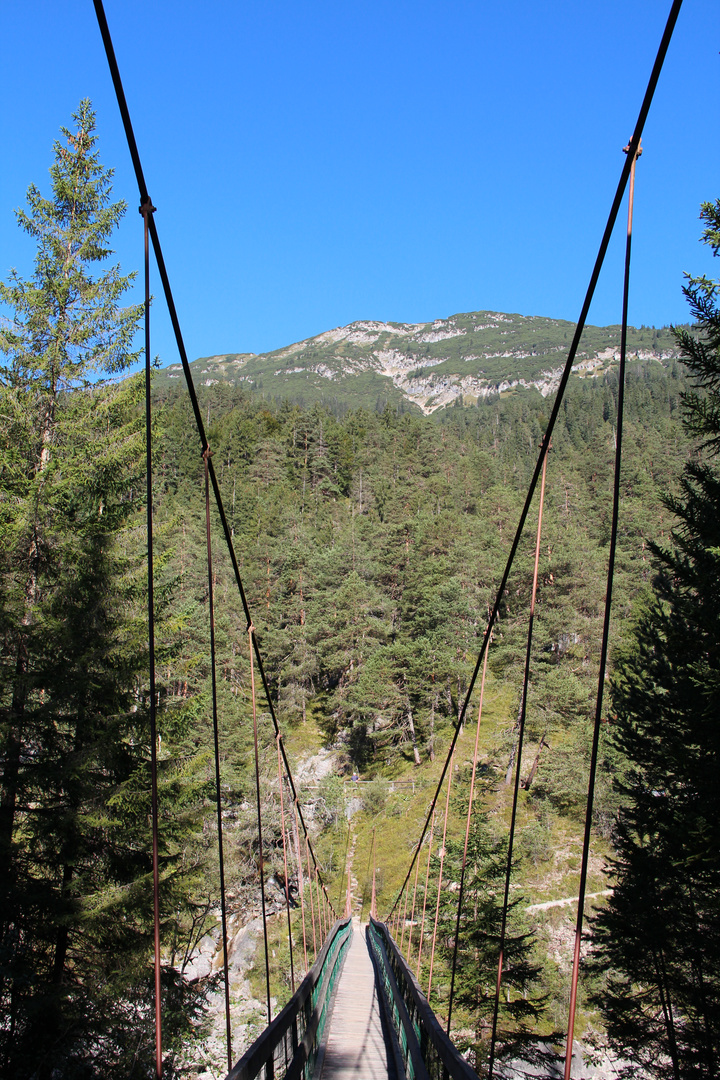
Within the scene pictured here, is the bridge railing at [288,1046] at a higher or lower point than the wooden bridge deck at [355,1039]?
higher

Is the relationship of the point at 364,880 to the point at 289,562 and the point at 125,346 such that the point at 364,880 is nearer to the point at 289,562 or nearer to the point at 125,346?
the point at 289,562

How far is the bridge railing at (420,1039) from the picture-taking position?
10.0 feet

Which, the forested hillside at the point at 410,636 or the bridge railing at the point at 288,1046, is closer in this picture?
the bridge railing at the point at 288,1046

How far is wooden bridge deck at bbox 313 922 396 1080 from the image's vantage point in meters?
5.27

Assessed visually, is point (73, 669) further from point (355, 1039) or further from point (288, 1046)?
point (288, 1046)

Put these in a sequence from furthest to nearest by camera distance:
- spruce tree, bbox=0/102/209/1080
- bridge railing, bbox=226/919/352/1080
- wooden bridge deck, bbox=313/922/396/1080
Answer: spruce tree, bbox=0/102/209/1080, wooden bridge deck, bbox=313/922/396/1080, bridge railing, bbox=226/919/352/1080

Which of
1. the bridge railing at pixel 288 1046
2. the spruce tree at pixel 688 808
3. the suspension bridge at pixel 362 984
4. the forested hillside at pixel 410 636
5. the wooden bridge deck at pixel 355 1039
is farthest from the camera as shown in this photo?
the forested hillside at pixel 410 636

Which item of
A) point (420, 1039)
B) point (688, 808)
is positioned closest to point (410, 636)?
point (688, 808)

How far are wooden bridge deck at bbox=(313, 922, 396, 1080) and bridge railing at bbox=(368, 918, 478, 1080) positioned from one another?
19cm

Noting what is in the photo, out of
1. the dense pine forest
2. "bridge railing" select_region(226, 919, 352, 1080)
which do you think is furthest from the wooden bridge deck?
the dense pine forest

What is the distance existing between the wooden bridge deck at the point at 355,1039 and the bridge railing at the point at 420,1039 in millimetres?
190

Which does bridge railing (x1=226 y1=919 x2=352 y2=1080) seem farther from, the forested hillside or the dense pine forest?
the forested hillside

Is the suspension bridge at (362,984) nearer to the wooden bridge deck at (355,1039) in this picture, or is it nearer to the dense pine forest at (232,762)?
the wooden bridge deck at (355,1039)

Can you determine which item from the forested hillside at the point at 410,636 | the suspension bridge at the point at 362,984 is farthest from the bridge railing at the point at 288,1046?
the forested hillside at the point at 410,636
